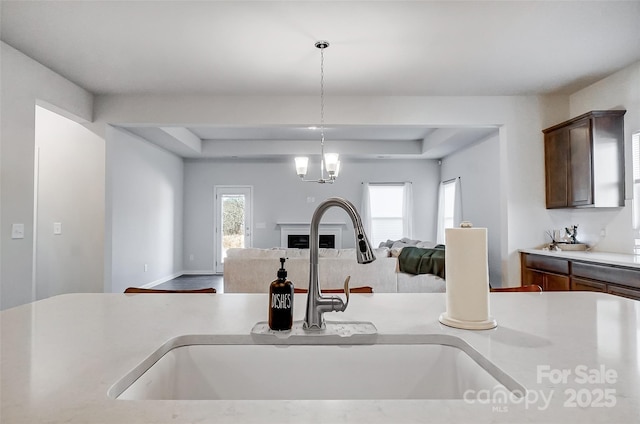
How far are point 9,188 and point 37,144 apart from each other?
5.45 ft

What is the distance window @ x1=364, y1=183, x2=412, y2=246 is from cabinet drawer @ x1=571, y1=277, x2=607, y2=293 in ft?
15.7

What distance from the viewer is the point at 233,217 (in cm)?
820

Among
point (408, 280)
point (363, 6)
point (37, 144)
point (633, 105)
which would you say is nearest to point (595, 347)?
point (363, 6)

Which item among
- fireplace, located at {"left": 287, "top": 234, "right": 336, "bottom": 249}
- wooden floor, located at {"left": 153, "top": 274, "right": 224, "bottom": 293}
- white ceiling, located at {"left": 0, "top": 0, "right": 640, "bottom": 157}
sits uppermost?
white ceiling, located at {"left": 0, "top": 0, "right": 640, "bottom": 157}

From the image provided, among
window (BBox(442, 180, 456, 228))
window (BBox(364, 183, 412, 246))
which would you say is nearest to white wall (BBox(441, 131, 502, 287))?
window (BBox(442, 180, 456, 228))

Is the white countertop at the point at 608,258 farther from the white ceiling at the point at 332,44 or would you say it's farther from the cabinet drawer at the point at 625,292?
the white ceiling at the point at 332,44

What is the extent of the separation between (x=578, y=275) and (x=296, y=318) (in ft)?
10.7

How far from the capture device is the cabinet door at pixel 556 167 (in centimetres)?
399

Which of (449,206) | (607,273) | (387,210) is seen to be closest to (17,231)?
(607,273)

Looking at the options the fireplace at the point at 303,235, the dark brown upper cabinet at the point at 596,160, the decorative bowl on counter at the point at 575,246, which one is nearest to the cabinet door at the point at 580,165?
the dark brown upper cabinet at the point at 596,160

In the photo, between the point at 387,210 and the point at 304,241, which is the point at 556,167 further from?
the point at 304,241

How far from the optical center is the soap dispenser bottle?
100 centimetres

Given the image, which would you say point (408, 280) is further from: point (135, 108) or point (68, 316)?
point (135, 108)

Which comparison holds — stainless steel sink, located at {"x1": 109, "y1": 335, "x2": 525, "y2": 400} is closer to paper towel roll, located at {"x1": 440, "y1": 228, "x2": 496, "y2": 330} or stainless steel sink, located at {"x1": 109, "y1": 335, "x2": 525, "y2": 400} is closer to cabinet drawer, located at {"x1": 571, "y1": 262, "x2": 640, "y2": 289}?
paper towel roll, located at {"x1": 440, "y1": 228, "x2": 496, "y2": 330}
